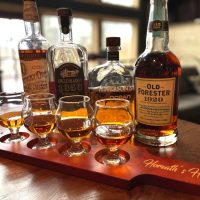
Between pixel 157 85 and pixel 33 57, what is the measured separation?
383 millimetres

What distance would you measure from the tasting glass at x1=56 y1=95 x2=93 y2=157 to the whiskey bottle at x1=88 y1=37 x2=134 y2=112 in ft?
0.48

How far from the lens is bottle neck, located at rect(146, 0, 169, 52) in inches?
23.9

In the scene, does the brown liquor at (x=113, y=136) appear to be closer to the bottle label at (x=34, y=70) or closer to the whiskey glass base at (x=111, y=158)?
the whiskey glass base at (x=111, y=158)

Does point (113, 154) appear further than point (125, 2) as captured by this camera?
No

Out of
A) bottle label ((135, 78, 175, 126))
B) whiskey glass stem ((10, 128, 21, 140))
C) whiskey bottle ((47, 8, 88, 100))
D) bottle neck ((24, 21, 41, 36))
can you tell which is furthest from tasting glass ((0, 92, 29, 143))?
bottle label ((135, 78, 175, 126))

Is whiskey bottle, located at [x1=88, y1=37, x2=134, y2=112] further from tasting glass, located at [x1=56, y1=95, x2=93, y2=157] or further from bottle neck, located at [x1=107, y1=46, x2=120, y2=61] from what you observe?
tasting glass, located at [x1=56, y1=95, x2=93, y2=157]

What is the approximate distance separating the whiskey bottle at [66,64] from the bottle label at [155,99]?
184mm

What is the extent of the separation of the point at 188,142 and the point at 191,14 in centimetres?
404

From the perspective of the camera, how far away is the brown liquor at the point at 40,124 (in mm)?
587

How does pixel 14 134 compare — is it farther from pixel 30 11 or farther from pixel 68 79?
pixel 30 11

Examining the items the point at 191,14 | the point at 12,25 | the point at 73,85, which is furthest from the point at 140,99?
the point at 191,14

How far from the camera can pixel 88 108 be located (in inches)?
22.4

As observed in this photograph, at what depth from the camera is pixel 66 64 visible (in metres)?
0.70

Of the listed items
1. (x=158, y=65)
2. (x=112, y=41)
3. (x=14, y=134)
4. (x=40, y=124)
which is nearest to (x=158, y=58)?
(x=158, y=65)
